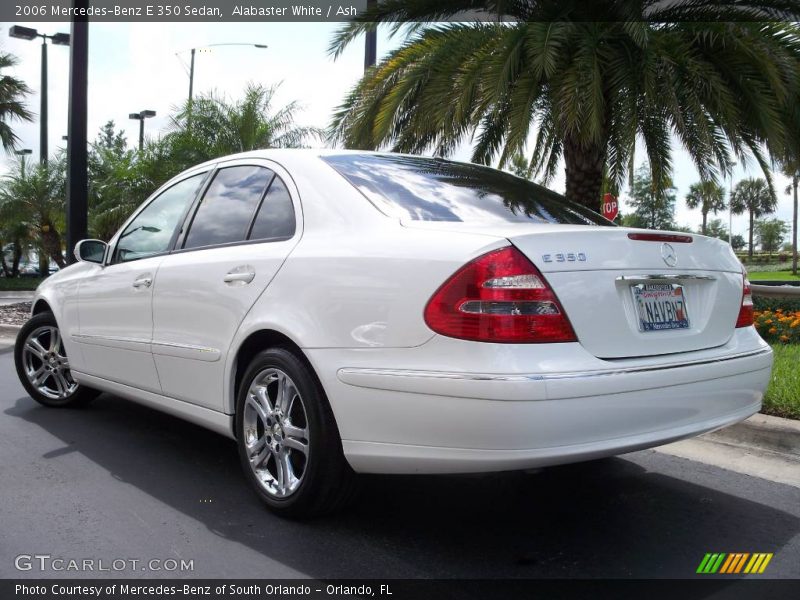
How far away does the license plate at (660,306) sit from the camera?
2955mm

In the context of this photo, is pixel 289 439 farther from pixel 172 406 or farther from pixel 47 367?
pixel 47 367

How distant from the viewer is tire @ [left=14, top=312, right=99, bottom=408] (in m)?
5.42

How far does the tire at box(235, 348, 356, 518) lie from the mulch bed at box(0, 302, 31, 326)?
882 cm

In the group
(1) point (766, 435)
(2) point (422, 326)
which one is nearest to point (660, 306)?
(2) point (422, 326)

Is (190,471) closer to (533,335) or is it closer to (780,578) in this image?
(533,335)

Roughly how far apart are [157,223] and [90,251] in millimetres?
668

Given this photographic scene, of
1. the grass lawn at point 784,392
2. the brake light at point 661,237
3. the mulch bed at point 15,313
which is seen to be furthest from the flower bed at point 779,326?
the mulch bed at point 15,313

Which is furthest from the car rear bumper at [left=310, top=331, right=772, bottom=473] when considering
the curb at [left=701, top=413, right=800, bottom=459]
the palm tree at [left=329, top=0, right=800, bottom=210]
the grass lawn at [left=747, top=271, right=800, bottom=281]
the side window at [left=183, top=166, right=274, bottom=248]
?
the grass lawn at [left=747, top=271, right=800, bottom=281]

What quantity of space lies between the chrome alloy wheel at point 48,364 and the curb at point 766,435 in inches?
163

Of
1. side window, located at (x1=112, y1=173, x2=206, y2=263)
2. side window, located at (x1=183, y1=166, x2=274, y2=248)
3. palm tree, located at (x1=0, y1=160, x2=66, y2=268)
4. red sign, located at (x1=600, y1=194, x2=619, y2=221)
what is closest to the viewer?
side window, located at (x1=183, y1=166, x2=274, y2=248)

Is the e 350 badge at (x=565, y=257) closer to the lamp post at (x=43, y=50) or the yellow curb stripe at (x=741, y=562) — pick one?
the yellow curb stripe at (x=741, y=562)

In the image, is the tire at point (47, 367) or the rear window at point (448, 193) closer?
the rear window at point (448, 193)

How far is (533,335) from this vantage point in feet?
8.82

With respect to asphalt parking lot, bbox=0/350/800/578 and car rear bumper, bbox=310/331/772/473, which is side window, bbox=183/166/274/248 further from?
asphalt parking lot, bbox=0/350/800/578
